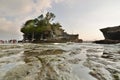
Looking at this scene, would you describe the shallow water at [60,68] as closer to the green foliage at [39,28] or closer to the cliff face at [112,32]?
the cliff face at [112,32]

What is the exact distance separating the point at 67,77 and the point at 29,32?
76.3m

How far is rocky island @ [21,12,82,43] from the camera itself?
79.5 metres

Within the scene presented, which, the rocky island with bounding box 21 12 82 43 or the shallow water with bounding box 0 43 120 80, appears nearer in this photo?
the shallow water with bounding box 0 43 120 80

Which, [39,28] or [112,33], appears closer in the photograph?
[112,33]

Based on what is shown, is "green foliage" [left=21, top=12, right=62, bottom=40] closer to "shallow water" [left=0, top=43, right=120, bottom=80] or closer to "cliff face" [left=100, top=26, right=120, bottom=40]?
"cliff face" [left=100, top=26, right=120, bottom=40]

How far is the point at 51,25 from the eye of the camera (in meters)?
88.3

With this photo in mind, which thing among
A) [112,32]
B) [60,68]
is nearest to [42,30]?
[112,32]

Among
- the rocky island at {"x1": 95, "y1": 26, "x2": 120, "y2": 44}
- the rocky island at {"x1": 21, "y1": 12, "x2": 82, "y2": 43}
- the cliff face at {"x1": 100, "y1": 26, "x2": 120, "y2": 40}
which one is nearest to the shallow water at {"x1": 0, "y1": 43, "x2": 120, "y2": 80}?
the rocky island at {"x1": 95, "y1": 26, "x2": 120, "y2": 44}

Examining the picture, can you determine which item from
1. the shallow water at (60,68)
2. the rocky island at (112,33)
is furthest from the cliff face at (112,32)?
the shallow water at (60,68)

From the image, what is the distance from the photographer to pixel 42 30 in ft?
255

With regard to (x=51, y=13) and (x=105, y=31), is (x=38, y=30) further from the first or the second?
(x=105, y=31)

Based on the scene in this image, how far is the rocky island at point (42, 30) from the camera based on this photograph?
79456mm

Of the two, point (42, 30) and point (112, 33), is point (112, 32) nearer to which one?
point (112, 33)

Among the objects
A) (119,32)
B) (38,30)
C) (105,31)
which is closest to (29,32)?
(38,30)
